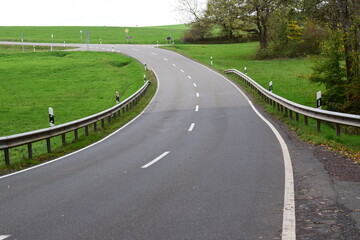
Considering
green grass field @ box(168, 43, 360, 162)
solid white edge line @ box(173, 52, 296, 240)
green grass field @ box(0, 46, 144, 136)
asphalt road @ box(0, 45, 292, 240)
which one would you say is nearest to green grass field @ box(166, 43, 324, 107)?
green grass field @ box(168, 43, 360, 162)

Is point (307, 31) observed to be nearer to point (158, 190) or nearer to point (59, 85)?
point (59, 85)

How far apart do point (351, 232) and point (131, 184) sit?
4.13 metres

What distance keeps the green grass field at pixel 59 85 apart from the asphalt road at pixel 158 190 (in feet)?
27.0

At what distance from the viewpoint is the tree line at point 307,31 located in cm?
1817

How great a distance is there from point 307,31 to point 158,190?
1674 inches

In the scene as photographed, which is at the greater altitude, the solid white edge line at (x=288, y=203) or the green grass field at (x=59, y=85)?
the green grass field at (x=59, y=85)

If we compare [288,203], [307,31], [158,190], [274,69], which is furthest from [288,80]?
[288,203]

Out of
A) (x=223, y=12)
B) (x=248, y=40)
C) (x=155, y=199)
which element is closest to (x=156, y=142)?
(x=155, y=199)

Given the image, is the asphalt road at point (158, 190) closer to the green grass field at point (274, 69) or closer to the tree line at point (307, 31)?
the tree line at point (307, 31)

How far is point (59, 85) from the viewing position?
3522 centimetres

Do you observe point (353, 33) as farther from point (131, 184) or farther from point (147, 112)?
point (131, 184)

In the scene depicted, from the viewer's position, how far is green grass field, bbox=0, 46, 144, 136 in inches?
877

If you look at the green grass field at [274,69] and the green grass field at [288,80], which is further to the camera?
the green grass field at [274,69]

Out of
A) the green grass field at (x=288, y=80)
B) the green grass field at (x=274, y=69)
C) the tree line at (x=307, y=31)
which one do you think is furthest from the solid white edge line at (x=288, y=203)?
the green grass field at (x=274, y=69)
